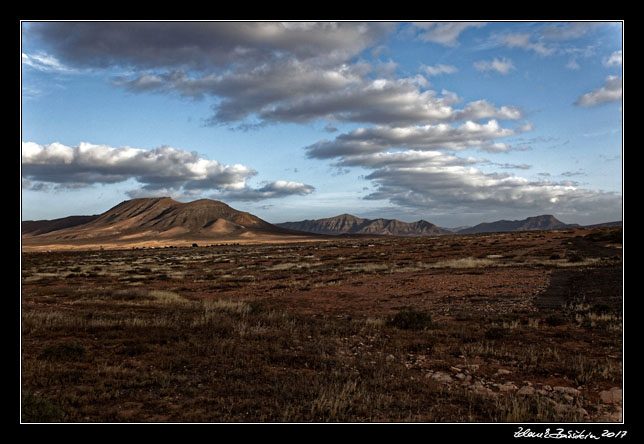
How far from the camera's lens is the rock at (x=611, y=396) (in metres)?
6.69

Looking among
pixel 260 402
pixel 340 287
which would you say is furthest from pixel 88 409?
pixel 340 287

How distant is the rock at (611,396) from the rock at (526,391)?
1.13 m

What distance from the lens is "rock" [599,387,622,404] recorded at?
6.69 metres

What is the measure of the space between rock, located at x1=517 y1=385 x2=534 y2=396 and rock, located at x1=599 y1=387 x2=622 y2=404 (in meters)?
1.13

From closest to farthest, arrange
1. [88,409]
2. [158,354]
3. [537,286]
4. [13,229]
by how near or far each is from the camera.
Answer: [13,229] → [88,409] → [158,354] → [537,286]

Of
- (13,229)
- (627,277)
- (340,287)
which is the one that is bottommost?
(340,287)

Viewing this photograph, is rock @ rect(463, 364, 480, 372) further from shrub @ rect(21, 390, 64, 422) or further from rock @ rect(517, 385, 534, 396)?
shrub @ rect(21, 390, 64, 422)

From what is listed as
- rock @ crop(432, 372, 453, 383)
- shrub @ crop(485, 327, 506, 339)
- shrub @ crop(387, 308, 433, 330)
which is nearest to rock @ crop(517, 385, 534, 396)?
rock @ crop(432, 372, 453, 383)

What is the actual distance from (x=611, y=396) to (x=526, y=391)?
56.3 inches

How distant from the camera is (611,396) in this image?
22.4ft

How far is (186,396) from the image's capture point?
6.53m

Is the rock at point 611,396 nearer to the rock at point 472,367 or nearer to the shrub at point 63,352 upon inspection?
the rock at point 472,367

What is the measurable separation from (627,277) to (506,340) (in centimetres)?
548

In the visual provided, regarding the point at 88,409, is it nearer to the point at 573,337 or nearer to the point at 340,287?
the point at 573,337
